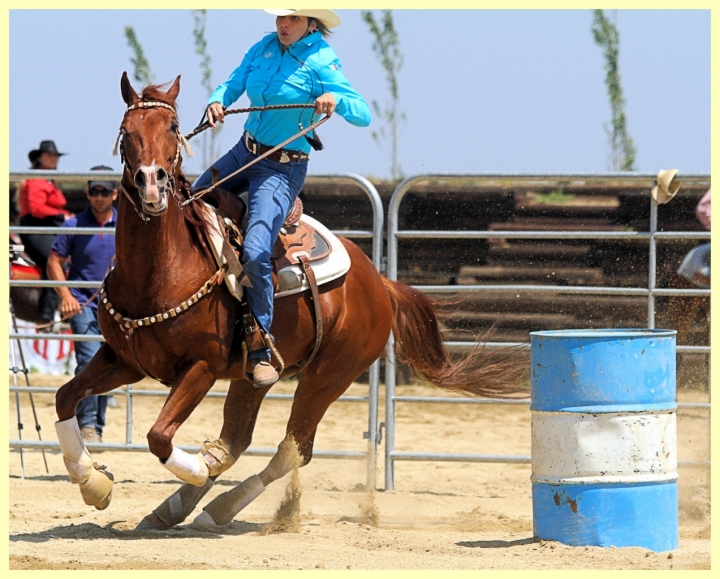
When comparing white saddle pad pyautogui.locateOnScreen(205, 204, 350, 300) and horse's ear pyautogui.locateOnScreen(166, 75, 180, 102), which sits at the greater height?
horse's ear pyautogui.locateOnScreen(166, 75, 180, 102)

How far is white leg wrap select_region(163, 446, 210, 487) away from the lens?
498 centimetres

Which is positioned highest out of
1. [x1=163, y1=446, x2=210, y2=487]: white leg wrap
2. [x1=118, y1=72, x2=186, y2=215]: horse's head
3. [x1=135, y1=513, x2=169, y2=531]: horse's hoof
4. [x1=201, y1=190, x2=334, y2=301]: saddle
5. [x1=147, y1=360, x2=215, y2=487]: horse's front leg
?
[x1=118, y1=72, x2=186, y2=215]: horse's head

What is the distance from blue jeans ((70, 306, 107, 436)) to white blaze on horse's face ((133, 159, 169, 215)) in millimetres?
3801

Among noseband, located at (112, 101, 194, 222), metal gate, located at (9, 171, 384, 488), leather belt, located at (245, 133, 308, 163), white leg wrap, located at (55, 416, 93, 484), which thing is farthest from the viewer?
metal gate, located at (9, 171, 384, 488)

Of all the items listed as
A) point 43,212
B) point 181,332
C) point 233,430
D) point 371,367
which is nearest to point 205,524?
point 233,430

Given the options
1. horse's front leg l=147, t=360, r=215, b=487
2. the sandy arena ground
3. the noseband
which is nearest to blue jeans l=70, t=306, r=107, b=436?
the sandy arena ground

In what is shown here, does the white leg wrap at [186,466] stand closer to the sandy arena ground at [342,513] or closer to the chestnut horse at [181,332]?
the chestnut horse at [181,332]

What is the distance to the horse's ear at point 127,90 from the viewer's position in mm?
4734

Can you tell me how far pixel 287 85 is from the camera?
213 inches

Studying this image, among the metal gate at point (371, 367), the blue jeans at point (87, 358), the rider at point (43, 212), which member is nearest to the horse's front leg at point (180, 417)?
the metal gate at point (371, 367)

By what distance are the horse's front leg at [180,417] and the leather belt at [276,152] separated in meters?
1.16

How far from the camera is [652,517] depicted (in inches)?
196

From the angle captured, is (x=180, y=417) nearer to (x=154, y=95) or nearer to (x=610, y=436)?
(x=154, y=95)

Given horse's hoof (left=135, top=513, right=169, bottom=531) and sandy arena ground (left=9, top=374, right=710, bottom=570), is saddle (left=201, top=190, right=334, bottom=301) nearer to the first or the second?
sandy arena ground (left=9, top=374, right=710, bottom=570)
